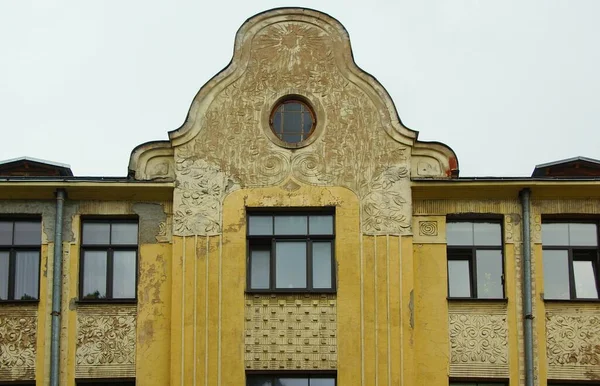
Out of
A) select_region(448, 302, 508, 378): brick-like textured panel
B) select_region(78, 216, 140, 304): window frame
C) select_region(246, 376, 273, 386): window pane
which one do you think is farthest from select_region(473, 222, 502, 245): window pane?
select_region(78, 216, 140, 304): window frame

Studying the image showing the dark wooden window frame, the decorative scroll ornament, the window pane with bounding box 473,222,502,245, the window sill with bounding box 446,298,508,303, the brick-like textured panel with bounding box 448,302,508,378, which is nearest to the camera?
the dark wooden window frame

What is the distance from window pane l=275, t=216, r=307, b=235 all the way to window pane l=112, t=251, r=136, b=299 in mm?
3148

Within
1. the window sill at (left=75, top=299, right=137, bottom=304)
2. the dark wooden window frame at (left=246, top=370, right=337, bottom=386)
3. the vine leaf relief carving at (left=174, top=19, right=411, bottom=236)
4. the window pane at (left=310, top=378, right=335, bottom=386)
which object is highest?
the vine leaf relief carving at (left=174, top=19, right=411, bottom=236)

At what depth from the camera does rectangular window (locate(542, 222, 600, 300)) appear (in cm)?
2566

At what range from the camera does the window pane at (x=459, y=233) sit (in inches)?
1020

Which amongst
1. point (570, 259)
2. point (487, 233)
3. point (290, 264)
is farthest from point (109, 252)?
point (570, 259)

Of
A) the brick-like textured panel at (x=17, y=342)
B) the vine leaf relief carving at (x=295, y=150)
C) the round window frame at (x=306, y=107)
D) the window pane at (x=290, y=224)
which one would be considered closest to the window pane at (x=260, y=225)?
the window pane at (x=290, y=224)

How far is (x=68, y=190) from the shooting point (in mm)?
25781

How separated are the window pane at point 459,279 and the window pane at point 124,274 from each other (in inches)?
264

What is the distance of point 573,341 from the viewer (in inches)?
984

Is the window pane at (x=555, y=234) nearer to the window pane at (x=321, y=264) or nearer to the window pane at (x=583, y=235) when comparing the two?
the window pane at (x=583, y=235)

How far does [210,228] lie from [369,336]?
13.2 feet

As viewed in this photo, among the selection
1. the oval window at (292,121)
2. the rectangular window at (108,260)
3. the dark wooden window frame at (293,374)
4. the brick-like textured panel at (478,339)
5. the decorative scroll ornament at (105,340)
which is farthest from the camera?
the oval window at (292,121)

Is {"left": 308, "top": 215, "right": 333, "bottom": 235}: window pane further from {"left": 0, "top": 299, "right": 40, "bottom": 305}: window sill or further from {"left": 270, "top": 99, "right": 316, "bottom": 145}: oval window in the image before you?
{"left": 0, "top": 299, "right": 40, "bottom": 305}: window sill
